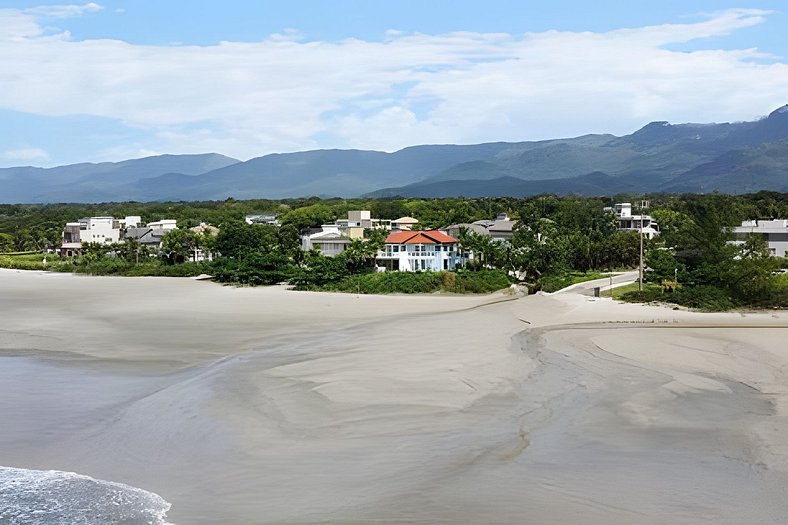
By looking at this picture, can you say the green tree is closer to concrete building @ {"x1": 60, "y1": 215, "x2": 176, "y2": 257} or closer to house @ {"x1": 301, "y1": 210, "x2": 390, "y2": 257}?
house @ {"x1": 301, "y1": 210, "x2": 390, "y2": 257}

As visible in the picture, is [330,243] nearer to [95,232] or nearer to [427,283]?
[427,283]

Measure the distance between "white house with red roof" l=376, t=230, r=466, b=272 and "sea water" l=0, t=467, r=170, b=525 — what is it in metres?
35.0

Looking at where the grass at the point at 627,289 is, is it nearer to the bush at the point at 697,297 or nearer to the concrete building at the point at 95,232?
the bush at the point at 697,297

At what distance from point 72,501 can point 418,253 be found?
120 ft

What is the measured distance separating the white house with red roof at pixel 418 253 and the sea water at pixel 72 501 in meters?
35.0

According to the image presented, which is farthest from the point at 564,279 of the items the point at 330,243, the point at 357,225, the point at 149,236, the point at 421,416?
the point at 149,236

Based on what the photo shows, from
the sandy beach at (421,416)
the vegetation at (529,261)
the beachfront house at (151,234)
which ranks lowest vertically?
the sandy beach at (421,416)

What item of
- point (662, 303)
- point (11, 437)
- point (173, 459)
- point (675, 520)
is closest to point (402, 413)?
point (173, 459)

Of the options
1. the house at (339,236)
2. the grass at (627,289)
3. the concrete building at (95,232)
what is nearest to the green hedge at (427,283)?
the grass at (627,289)

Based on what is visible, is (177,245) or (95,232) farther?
(95,232)

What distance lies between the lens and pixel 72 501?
1104 cm

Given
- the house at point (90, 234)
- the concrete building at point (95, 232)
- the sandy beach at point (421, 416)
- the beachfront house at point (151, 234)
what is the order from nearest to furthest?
the sandy beach at point (421, 416) < the beachfront house at point (151, 234) < the concrete building at point (95, 232) < the house at point (90, 234)

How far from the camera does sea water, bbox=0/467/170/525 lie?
1039 centimetres

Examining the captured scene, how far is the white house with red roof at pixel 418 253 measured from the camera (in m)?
46.6
